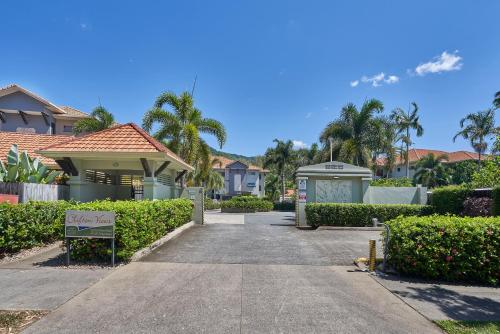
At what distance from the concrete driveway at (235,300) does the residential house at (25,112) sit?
27.6 metres

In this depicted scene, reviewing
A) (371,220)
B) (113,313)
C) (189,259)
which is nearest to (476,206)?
(371,220)

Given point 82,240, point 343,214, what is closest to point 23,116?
point 82,240

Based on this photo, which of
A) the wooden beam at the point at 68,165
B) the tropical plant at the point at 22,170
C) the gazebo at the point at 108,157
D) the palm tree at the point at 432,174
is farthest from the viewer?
the palm tree at the point at 432,174

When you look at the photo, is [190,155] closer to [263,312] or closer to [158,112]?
[158,112]

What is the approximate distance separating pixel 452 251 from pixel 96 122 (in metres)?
26.0

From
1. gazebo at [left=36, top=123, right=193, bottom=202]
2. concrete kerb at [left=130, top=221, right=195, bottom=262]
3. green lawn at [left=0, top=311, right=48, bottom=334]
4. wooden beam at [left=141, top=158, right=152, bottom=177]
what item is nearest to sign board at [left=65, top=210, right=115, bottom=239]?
concrete kerb at [left=130, top=221, right=195, bottom=262]

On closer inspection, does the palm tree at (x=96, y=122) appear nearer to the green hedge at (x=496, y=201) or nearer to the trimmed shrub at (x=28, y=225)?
the trimmed shrub at (x=28, y=225)

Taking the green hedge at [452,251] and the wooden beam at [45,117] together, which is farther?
the wooden beam at [45,117]

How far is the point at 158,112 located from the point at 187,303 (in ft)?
65.0

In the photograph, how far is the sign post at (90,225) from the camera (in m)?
8.00

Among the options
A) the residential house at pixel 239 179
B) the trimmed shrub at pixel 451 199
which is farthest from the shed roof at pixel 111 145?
the residential house at pixel 239 179

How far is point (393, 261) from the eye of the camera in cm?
789

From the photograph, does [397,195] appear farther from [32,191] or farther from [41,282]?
[41,282]

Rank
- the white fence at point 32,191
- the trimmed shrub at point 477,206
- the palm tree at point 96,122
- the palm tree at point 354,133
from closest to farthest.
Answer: the white fence at point 32,191
the trimmed shrub at point 477,206
the palm tree at point 96,122
the palm tree at point 354,133
